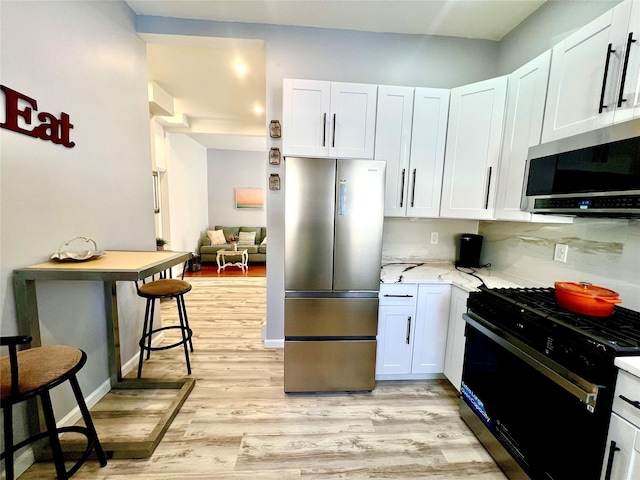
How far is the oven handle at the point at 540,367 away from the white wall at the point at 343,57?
5.74 feet

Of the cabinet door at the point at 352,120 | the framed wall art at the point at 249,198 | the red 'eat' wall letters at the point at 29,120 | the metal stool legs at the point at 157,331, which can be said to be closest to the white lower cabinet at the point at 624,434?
the cabinet door at the point at 352,120

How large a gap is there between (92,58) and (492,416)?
352 centimetres

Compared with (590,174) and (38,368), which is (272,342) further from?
(590,174)

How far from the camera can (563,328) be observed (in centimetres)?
118

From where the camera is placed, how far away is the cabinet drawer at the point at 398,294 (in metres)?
2.09

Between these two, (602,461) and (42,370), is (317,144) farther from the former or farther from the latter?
(602,461)

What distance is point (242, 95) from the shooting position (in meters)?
3.88

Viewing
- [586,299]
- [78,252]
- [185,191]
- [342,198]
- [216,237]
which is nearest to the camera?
[586,299]

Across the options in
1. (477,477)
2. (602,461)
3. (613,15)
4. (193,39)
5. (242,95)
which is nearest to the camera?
(602,461)

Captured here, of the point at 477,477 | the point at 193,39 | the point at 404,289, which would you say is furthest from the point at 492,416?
the point at 193,39

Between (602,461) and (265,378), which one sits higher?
(602,461)

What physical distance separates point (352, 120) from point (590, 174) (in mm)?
1532

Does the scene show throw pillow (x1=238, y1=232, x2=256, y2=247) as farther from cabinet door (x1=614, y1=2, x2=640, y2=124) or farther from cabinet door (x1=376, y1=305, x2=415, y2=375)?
cabinet door (x1=614, y1=2, x2=640, y2=124)

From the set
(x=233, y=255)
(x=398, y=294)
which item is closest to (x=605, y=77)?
(x=398, y=294)
